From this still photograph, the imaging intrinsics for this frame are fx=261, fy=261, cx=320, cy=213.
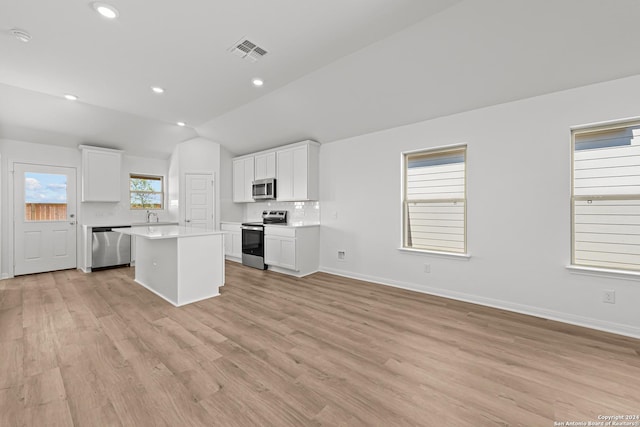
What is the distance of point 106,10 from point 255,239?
4.01m

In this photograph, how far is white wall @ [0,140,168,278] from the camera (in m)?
4.68

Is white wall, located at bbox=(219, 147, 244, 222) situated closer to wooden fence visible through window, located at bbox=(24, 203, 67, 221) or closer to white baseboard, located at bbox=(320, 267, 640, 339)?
wooden fence visible through window, located at bbox=(24, 203, 67, 221)

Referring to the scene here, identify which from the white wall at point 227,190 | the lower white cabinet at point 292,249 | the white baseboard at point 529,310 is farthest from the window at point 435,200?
the white wall at point 227,190

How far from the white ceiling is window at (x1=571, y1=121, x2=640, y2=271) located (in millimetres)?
640

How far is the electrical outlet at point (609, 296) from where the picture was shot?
264 centimetres

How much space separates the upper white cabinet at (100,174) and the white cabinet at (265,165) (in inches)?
116

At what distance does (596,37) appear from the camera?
2.36m

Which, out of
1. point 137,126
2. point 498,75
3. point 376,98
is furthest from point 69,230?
point 498,75

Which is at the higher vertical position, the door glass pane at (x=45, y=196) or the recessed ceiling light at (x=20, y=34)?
the recessed ceiling light at (x=20, y=34)

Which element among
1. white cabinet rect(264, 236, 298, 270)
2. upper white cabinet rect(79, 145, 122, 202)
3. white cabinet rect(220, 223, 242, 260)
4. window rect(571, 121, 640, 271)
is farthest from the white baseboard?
upper white cabinet rect(79, 145, 122, 202)

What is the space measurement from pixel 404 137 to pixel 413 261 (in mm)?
1942

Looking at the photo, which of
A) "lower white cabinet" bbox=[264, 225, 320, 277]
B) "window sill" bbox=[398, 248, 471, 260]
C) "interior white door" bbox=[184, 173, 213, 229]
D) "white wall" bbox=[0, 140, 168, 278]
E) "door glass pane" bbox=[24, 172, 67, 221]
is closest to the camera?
"window sill" bbox=[398, 248, 471, 260]

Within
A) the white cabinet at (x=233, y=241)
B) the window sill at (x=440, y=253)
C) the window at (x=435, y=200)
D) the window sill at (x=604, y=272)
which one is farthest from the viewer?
the white cabinet at (x=233, y=241)

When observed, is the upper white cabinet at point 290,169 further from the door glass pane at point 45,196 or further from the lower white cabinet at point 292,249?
the door glass pane at point 45,196
